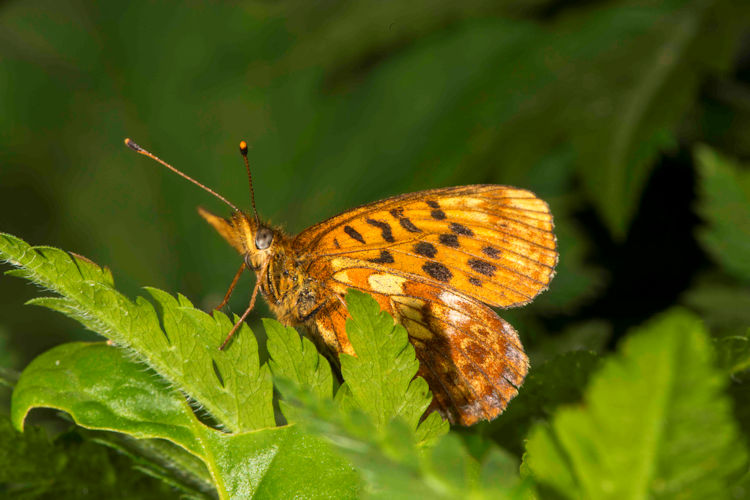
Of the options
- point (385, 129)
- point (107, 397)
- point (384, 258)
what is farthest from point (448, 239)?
point (385, 129)

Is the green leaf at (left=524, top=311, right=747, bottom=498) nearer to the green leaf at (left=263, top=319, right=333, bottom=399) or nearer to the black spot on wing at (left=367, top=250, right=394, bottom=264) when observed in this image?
the green leaf at (left=263, top=319, right=333, bottom=399)

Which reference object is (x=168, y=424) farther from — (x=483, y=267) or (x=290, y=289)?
(x=483, y=267)

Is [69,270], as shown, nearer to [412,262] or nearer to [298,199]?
[412,262]

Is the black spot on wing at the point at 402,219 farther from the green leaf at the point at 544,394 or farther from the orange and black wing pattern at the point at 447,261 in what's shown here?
the green leaf at the point at 544,394

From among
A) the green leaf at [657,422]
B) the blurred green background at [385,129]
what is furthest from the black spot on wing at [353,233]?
the green leaf at [657,422]

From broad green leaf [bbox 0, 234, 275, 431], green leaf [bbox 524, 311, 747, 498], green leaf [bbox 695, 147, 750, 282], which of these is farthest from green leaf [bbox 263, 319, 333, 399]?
green leaf [bbox 695, 147, 750, 282]

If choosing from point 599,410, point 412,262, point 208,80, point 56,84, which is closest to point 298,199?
point 208,80
